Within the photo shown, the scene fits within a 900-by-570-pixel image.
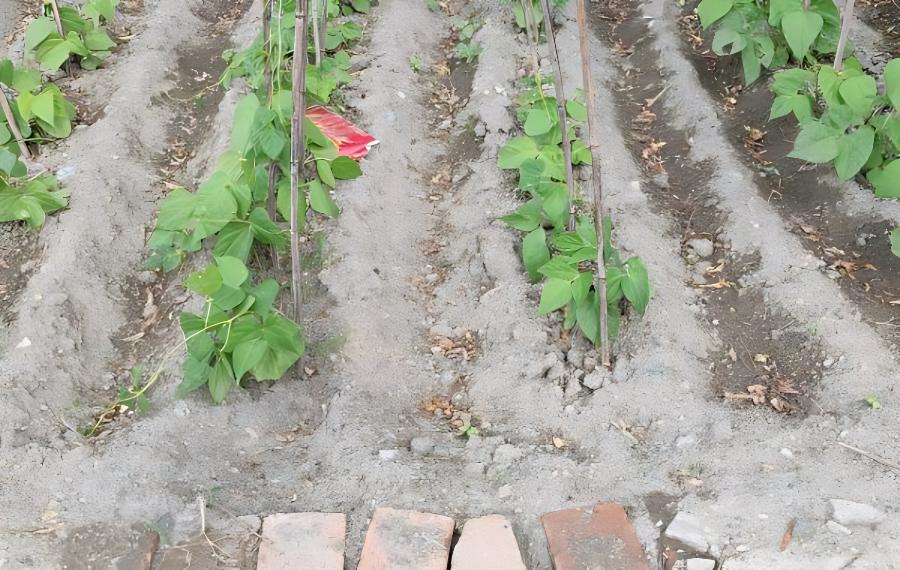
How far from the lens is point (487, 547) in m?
2.13

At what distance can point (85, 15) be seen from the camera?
4.41 metres

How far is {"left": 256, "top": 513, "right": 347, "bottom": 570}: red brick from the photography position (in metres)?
2.11

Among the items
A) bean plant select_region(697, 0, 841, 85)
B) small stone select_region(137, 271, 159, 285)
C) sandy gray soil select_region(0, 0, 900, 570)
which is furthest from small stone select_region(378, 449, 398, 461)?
bean plant select_region(697, 0, 841, 85)

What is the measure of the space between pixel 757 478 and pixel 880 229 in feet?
4.46

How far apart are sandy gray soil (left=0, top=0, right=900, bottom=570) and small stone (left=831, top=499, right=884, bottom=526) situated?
0.02 metres

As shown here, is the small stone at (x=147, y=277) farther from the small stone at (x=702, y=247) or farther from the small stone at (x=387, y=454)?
the small stone at (x=702, y=247)

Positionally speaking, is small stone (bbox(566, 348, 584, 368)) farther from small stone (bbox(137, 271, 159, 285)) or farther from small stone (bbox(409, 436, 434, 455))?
small stone (bbox(137, 271, 159, 285))

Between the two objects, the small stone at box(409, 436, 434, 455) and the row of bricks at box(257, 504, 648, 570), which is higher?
the row of bricks at box(257, 504, 648, 570)

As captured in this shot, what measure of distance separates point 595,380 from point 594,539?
61 cm

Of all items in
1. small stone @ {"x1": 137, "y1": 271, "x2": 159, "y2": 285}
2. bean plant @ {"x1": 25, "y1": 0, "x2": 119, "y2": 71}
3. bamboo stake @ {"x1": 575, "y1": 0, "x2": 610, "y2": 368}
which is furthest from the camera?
bean plant @ {"x1": 25, "y1": 0, "x2": 119, "y2": 71}

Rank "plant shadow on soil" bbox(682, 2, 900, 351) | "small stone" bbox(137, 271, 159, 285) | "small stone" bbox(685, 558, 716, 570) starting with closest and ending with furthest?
"small stone" bbox(685, 558, 716, 570) → "plant shadow on soil" bbox(682, 2, 900, 351) → "small stone" bbox(137, 271, 159, 285)

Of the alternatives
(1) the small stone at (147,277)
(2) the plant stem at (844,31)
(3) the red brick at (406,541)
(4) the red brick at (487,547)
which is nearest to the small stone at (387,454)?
(3) the red brick at (406,541)

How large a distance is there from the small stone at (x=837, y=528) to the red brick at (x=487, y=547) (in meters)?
0.78

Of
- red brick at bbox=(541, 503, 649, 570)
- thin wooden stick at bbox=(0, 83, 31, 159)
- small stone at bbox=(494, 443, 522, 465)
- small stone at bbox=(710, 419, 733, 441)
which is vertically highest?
thin wooden stick at bbox=(0, 83, 31, 159)
